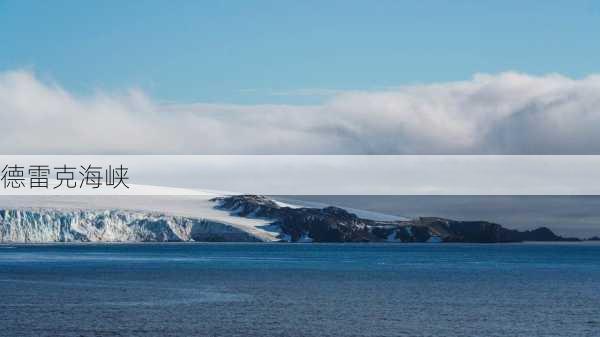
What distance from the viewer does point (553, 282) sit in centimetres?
7006

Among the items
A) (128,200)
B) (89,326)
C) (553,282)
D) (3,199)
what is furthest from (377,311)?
(128,200)

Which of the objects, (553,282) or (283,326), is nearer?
(283,326)

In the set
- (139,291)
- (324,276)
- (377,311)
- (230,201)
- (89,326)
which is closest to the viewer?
(89,326)

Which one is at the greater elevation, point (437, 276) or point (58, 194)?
point (58, 194)

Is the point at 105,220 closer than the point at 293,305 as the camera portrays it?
No

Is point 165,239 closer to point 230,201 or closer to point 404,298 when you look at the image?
point 230,201

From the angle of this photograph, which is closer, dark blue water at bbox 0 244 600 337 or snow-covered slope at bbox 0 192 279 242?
dark blue water at bbox 0 244 600 337

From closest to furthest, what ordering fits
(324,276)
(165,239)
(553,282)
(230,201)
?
(553,282), (324,276), (165,239), (230,201)

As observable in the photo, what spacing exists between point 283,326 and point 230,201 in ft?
524

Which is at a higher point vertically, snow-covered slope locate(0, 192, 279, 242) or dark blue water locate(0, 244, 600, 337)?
snow-covered slope locate(0, 192, 279, 242)

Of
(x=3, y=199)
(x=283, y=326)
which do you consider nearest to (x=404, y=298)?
(x=283, y=326)

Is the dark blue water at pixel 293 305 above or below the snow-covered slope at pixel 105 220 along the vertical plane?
below

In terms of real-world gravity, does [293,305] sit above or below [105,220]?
below

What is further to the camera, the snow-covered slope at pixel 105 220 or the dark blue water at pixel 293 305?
the snow-covered slope at pixel 105 220
